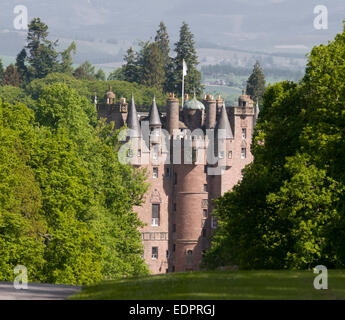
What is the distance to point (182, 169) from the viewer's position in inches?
5030

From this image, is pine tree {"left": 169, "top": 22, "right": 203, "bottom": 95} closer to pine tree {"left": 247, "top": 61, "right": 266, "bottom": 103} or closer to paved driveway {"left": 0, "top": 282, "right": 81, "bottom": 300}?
pine tree {"left": 247, "top": 61, "right": 266, "bottom": 103}

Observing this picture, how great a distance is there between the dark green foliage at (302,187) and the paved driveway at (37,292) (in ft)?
50.6

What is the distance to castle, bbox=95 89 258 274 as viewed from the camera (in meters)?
127

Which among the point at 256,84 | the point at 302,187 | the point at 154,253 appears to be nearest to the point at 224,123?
the point at 154,253

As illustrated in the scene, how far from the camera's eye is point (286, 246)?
164 feet

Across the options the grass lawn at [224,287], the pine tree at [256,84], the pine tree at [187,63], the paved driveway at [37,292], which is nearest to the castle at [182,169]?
the pine tree at [256,84]

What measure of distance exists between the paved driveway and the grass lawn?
65 cm

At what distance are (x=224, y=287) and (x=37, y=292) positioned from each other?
19.1ft

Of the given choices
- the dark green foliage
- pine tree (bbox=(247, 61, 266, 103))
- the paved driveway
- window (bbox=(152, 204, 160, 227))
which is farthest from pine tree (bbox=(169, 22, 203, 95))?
the paved driveway

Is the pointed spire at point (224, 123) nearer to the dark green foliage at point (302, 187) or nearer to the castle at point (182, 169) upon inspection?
the castle at point (182, 169)

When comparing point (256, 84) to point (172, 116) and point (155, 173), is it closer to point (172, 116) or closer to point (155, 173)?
point (172, 116)

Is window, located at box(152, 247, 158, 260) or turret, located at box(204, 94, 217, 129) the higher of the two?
turret, located at box(204, 94, 217, 129)

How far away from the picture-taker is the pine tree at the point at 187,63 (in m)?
194
